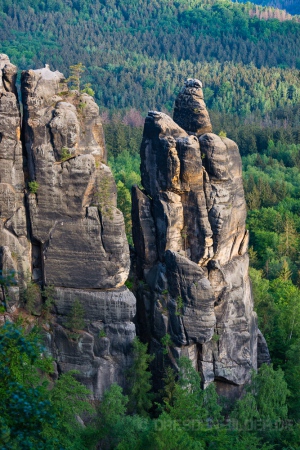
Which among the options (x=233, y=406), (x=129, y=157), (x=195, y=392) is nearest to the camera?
(x=195, y=392)

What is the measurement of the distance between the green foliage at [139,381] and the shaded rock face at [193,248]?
1.82m

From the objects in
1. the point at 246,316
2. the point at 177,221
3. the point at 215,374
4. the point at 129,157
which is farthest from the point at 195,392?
the point at 129,157

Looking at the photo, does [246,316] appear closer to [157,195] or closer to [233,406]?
[233,406]

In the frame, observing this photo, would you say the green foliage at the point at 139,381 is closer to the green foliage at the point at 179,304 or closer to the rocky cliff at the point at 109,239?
the rocky cliff at the point at 109,239

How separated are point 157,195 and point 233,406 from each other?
39.4ft

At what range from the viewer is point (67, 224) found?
128 feet

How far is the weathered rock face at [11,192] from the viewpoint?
38844 mm

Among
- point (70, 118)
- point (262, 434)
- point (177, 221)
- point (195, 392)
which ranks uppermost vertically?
point (70, 118)

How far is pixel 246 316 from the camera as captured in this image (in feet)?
139

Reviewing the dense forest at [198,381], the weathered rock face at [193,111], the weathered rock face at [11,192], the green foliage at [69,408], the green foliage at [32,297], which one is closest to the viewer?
the dense forest at [198,381]

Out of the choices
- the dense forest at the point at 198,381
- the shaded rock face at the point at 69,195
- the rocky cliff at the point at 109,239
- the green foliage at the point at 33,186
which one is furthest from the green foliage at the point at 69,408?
the green foliage at the point at 33,186

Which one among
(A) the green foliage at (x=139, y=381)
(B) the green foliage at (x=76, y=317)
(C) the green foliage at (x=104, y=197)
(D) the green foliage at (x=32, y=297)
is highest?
(C) the green foliage at (x=104, y=197)

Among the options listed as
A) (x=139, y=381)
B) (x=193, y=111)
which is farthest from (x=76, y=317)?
(x=193, y=111)

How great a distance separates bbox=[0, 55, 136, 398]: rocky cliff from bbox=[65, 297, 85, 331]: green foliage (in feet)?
0.19
